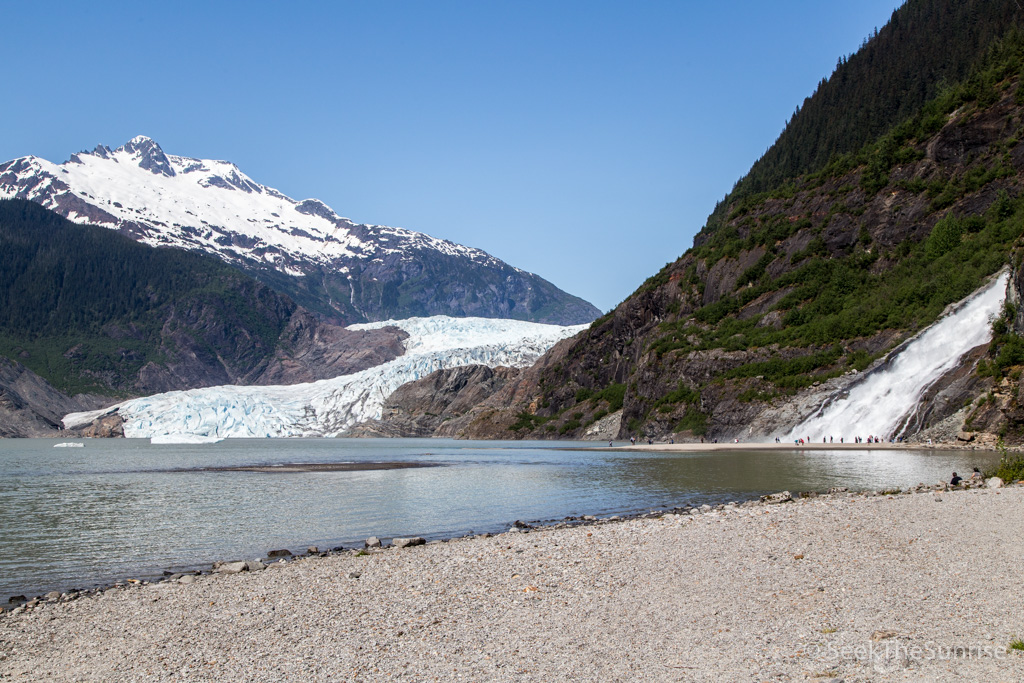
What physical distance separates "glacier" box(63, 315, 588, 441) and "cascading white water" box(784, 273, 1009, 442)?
77.8 metres

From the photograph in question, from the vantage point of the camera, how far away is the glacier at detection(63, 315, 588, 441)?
108m

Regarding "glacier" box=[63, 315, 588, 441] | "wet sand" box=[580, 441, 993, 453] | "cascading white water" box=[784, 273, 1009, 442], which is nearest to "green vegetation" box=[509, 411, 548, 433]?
"wet sand" box=[580, 441, 993, 453]

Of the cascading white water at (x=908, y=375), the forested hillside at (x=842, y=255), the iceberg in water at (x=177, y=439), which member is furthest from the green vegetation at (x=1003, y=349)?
the iceberg in water at (x=177, y=439)

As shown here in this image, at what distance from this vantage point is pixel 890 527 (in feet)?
46.8

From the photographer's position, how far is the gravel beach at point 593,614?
784cm

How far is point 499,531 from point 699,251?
6854 centimetres

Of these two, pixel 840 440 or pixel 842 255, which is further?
pixel 842 255

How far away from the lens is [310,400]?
416ft

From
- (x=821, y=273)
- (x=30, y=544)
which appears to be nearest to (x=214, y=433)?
(x=821, y=273)

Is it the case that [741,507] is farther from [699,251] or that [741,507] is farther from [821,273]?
[699,251]

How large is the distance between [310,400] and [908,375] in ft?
324

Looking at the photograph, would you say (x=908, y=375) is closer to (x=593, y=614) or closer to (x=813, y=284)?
(x=813, y=284)

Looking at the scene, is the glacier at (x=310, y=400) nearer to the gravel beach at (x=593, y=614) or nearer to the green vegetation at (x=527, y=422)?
the green vegetation at (x=527, y=422)

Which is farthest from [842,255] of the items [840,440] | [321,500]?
[321,500]
